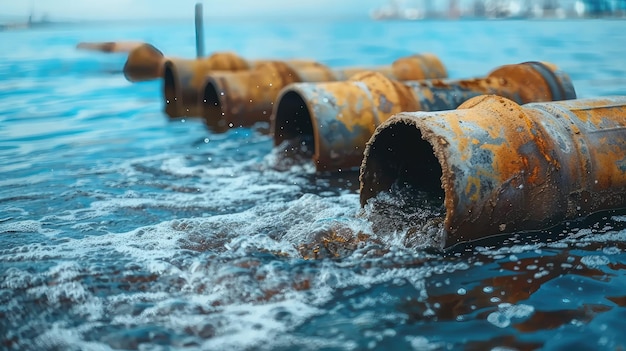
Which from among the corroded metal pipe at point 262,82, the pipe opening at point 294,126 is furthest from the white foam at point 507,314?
the corroded metal pipe at point 262,82

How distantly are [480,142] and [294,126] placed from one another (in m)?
3.61

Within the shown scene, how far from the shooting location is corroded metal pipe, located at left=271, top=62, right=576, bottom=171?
5.78 meters

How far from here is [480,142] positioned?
3.74 m

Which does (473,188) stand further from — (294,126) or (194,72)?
(194,72)

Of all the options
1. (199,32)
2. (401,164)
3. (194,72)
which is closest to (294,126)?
(401,164)

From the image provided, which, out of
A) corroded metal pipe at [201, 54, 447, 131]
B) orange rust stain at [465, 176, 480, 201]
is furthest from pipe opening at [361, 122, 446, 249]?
corroded metal pipe at [201, 54, 447, 131]

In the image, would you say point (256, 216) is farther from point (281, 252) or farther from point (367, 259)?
point (367, 259)

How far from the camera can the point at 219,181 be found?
19.5ft

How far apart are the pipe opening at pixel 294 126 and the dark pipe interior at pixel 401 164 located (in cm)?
202

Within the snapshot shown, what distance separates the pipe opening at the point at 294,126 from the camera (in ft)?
22.5

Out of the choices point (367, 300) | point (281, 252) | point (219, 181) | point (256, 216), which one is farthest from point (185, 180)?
point (367, 300)

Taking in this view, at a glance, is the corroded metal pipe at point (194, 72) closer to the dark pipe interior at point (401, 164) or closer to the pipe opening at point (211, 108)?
the pipe opening at point (211, 108)

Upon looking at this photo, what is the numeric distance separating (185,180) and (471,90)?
287 centimetres

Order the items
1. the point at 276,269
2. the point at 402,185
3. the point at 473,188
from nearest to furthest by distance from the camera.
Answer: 1. the point at 276,269
2. the point at 473,188
3. the point at 402,185
